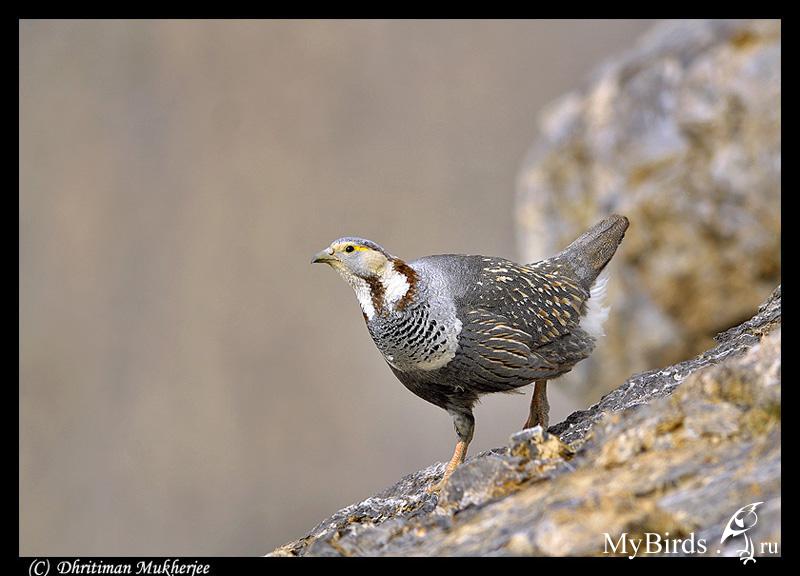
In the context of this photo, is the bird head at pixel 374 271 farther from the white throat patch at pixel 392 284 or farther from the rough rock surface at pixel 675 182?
the rough rock surface at pixel 675 182

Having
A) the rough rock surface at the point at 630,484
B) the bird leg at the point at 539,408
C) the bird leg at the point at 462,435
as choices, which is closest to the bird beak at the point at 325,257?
the bird leg at the point at 462,435

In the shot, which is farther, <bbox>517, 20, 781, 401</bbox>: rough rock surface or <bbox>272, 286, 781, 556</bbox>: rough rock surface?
<bbox>517, 20, 781, 401</bbox>: rough rock surface

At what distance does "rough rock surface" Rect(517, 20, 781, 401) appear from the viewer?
1071 centimetres

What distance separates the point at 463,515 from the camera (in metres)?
3.65

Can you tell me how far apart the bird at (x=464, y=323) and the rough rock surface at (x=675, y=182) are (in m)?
5.23

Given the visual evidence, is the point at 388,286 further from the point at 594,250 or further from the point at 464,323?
the point at 594,250

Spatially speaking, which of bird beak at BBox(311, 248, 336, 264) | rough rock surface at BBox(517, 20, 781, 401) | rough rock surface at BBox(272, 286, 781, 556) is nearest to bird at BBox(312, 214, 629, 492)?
bird beak at BBox(311, 248, 336, 264)

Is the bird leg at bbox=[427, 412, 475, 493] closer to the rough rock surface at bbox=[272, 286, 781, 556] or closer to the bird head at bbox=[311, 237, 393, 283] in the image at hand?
the bird head at bbox=[311, 237, 393, 283]

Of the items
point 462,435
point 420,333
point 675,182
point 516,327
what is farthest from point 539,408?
point 675,182

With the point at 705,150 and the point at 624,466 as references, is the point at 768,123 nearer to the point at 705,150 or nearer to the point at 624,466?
the point at 705,150

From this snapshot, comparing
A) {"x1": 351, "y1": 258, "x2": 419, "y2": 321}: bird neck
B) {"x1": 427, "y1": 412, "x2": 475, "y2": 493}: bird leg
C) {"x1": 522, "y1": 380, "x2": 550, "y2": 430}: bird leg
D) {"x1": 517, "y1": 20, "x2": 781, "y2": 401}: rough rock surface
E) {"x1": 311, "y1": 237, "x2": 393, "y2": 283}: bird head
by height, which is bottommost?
{"x1": 427, "y1": 412, "x2": 475, "y2": 493}: bird leg

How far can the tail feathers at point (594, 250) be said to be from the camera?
6.65 meters

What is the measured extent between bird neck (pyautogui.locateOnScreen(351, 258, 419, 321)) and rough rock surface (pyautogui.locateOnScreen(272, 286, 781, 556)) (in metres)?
1.46

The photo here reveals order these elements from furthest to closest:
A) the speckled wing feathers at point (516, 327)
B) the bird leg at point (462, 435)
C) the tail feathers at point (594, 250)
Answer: the tail feathers at point (594, 250) → the bird leg at point (462, 435) → the speckled wing feathers at point (516, 327)
